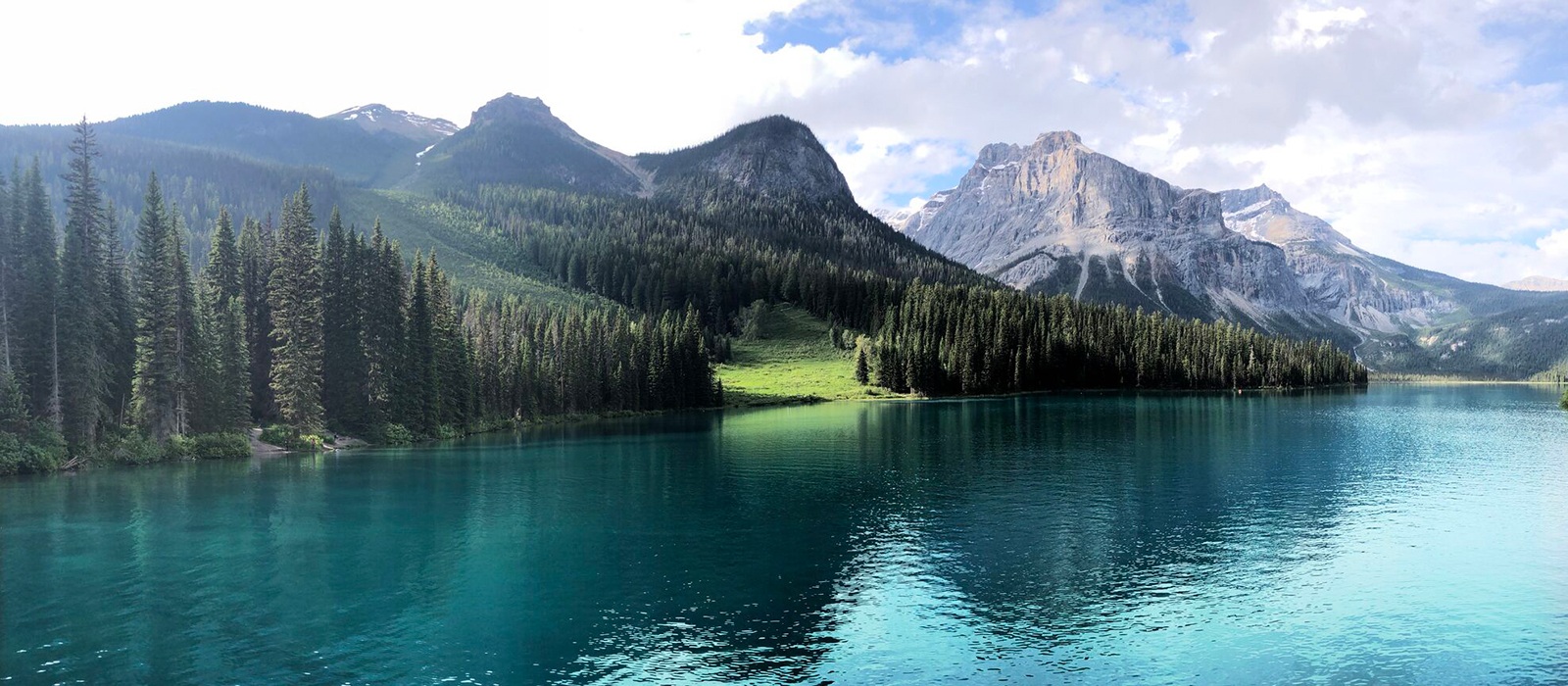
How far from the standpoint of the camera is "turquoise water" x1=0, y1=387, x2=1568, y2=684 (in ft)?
104

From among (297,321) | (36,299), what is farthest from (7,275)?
(297,321)

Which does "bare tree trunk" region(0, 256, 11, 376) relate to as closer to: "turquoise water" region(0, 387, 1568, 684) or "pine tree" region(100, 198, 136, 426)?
"pine tree" region(100, 198, 136, 426)

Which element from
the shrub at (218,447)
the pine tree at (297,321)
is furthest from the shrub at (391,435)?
the shrub at (218,447)

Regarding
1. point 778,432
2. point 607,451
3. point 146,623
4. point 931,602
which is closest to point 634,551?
point 931,602

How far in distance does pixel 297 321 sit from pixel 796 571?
84296 mm

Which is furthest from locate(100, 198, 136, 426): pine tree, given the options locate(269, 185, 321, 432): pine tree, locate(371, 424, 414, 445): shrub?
locate(371, 424, 414, 445): shrub

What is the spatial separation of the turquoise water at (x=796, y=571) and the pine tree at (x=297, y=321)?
1663 cm

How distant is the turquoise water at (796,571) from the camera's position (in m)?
31.8

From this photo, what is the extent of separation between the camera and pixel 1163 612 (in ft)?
122

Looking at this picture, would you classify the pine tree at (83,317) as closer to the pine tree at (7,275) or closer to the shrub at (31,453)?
the shrub at (31,453)

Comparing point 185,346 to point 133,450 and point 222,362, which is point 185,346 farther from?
point 133,450

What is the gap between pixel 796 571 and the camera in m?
43.4

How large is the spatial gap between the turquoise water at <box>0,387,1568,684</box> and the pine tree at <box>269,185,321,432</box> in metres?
16.6

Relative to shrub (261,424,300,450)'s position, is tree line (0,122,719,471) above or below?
above
